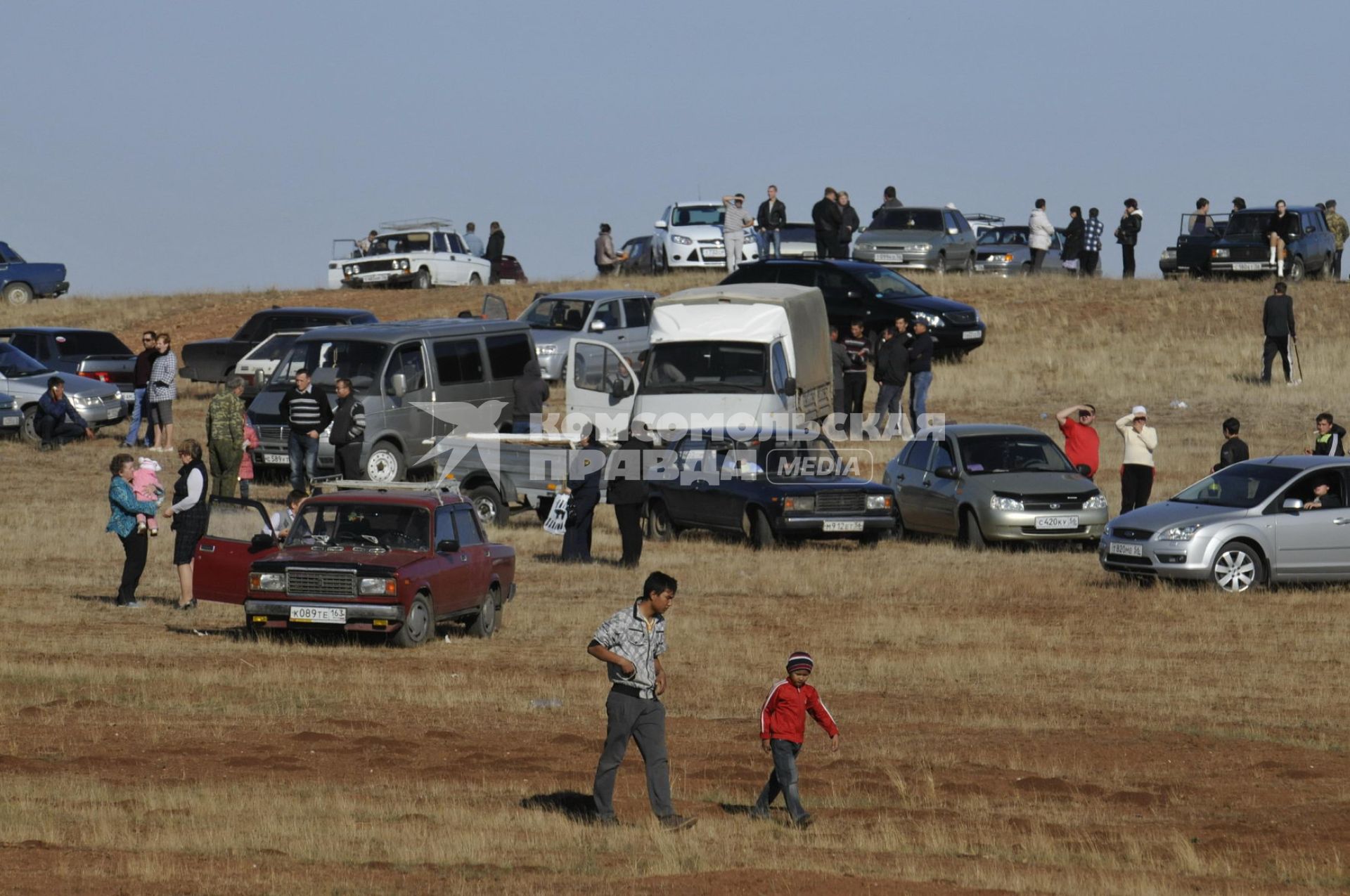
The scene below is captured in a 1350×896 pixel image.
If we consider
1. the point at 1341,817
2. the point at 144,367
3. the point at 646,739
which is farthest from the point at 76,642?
the point at 144,367

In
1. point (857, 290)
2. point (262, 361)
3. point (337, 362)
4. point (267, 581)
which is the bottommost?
point (267, 581)

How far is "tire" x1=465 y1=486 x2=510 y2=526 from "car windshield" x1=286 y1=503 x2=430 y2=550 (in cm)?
733

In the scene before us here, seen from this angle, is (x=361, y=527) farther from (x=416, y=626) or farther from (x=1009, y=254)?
(x=1009, y=254)

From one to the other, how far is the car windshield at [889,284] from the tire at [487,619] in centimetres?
1822

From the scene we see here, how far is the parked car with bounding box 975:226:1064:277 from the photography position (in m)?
48.5

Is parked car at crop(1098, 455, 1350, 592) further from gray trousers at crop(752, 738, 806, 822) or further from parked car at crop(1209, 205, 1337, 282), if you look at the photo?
parked car at crop(1209, 205, 1337, 282)

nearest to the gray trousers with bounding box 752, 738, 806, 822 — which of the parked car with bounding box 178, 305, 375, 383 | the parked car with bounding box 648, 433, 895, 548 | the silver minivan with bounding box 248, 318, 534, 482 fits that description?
the parked car with bounding box 648, 433, 895, 548

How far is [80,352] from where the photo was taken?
34.3 metres

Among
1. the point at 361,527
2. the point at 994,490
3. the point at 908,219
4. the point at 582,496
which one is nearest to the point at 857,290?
the point at 908,219

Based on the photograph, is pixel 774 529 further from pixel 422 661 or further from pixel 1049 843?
pixel 1049 843

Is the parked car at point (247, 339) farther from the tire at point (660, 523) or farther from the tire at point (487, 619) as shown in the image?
the tire at point (487, 619)

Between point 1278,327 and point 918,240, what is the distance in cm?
1072

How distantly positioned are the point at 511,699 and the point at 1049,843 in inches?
215

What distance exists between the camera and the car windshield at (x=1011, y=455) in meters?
24.0
